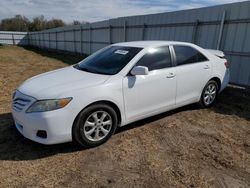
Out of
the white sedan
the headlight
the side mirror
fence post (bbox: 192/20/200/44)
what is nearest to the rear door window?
the white sedan

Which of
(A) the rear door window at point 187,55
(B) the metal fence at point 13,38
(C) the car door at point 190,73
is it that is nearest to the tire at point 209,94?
(C) the car door at point 190,73

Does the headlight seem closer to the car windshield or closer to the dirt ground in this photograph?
the dirt ground

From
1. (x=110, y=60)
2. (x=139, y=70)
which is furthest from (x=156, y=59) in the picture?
(x=110, y=60)

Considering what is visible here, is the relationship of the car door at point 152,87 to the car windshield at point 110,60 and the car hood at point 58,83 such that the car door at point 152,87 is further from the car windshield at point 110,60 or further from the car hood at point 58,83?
the car hood at point 58,83

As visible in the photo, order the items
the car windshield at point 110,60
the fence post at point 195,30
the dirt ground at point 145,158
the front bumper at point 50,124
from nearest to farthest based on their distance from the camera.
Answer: the dirt ground at point 145,158
the front bumper at point 50,124
the car windshield at point 110,60
the fence post at point 195,30

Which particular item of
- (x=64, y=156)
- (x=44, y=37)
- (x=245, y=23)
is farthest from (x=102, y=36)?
(x=44, y=37)

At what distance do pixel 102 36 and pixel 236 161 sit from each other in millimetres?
14682

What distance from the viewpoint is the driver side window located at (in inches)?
179

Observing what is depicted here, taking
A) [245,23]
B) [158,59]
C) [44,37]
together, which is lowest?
[44,37]

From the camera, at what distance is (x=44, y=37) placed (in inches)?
1471

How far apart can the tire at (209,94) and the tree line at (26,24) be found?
62.7 m

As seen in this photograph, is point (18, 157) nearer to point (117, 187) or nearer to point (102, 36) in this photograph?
point (117, 187)

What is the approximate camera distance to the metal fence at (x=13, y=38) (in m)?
46.3

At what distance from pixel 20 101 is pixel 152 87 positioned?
2.13 metres
